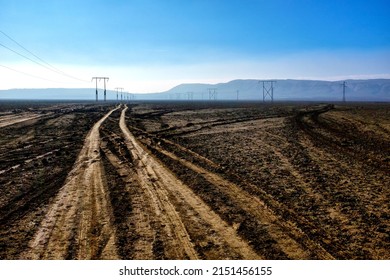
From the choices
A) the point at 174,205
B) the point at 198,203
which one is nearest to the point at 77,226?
the point at 174,205

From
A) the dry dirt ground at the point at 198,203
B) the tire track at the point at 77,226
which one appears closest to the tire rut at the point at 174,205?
the dry dirt ground at the point at 198,203

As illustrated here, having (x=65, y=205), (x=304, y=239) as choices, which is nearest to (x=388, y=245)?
(x=304, y=239)

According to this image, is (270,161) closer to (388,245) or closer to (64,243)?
(388,245)

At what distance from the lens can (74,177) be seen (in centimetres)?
1019

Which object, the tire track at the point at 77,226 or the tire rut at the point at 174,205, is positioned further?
the tire rut at the point at 174,205

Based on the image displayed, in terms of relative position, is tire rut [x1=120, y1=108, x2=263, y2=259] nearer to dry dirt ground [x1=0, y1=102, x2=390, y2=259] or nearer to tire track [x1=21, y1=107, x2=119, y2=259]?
dry dirt ground [x1=0, y1=102, x2=390, y2=259]

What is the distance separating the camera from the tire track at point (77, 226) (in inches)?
210

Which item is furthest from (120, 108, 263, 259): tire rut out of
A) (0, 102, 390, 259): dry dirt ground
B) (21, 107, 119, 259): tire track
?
(21, 107, 119, 259): tire track

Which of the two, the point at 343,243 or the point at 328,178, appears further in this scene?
the point at 328,178

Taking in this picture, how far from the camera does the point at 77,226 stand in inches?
251

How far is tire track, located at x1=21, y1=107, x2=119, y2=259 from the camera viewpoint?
5336 mm

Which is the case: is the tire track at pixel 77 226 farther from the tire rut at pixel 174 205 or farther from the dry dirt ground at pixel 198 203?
the tire rut at pixel 174 205
